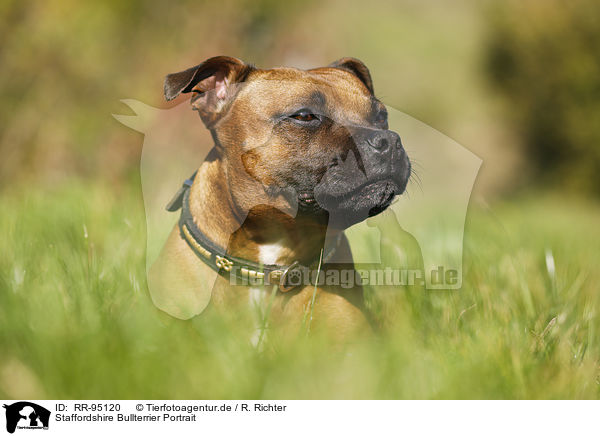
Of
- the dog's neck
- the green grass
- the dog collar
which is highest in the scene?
the dog's neck

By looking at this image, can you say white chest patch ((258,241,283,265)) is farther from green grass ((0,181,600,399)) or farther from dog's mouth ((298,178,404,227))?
green grass ((0,181,600,399))

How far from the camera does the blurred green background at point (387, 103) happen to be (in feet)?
7.12

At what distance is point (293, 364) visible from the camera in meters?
2.21

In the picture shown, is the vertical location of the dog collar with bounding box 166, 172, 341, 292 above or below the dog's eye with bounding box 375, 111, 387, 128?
below

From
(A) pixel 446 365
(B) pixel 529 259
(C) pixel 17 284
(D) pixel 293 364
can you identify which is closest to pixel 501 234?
(B) pixel 529 259

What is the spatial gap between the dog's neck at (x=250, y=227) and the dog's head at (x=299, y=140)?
6cm

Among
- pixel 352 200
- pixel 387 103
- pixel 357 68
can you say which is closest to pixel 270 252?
pixel 352 200

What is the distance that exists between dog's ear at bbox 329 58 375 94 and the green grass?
4.43 feet

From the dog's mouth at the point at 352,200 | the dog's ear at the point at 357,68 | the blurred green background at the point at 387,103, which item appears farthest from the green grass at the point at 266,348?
the dog's ear at the point at 357,68

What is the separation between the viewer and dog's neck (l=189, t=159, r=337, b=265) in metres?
2.87

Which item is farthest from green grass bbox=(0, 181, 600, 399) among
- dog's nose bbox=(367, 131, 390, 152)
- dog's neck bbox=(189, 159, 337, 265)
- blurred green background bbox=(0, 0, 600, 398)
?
dog's nose bbox=(367, 131, 390, 152)
